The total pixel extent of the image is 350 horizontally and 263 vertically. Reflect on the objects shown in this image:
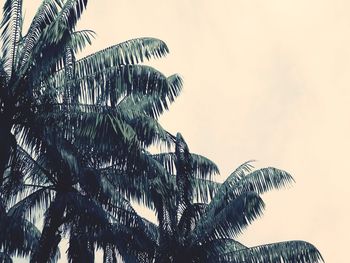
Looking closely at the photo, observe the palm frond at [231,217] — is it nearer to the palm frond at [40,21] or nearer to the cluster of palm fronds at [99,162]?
the cluster of palm fronds at [99,162]

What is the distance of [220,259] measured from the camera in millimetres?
17078

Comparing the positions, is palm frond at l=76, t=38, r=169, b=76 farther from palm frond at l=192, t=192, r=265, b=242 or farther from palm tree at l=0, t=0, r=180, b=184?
palm frond at l=192, t=192, r=265, b=242

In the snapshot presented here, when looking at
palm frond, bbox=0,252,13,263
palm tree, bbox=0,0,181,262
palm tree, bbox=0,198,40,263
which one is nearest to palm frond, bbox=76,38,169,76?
palm tree, bbox=0,0,181,262

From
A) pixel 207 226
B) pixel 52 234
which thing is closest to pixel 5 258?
pixel 52 234

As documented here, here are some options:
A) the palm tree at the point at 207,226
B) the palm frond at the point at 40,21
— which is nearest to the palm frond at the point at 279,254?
the palm tree at the point at 207,226

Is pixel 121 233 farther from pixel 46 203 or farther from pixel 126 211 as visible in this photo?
pixel 46 203

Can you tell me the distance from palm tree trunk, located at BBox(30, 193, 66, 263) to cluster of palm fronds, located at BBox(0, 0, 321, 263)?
0.11ft

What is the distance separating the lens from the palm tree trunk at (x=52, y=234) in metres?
16.1

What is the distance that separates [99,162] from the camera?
17.3m

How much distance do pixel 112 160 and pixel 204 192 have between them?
580 centimetres

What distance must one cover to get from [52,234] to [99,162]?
2.28 metres

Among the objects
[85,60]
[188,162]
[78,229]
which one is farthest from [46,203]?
[85,60]

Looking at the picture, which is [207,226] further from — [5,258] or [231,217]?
[5,258]

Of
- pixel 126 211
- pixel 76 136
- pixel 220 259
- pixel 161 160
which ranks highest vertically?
pixel 161 160
